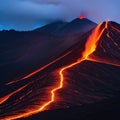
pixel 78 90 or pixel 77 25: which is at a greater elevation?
pixel 77 25

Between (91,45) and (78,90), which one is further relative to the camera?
(91,45)

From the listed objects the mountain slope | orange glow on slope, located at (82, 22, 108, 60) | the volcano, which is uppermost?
the mountain slope

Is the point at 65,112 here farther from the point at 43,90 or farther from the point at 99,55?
the point at 99,55

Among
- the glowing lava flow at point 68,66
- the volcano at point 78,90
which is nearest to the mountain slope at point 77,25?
the glowing lava flow at point 68,66

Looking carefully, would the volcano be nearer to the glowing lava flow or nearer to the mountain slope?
the glowing lava flow

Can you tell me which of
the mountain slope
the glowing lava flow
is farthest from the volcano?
the mountain slope

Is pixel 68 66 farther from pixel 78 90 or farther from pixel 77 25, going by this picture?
pixel 77 25

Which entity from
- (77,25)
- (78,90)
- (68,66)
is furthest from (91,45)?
(77,25)

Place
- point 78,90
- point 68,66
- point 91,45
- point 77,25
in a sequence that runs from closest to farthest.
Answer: point 78,90
point 68,66
point 91,45
point 77,25

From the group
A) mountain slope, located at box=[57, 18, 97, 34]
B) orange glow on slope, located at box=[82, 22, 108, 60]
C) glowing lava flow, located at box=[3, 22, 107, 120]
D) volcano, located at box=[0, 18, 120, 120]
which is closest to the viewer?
volcano, located at box=[0, 18, 120, 120]

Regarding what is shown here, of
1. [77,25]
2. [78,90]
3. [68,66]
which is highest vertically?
[77,25]

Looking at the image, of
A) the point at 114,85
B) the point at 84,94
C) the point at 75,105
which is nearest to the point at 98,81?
the point at 114,85

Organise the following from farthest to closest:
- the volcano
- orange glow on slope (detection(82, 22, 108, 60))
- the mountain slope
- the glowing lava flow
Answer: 1. the mountain slope
2. orange glow on slope (detection(82, 22, 108, 60))
3. the glowing lava flow
4. the volcano
